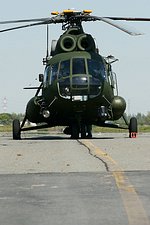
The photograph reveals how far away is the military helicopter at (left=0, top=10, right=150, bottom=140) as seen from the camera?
78.1 feet

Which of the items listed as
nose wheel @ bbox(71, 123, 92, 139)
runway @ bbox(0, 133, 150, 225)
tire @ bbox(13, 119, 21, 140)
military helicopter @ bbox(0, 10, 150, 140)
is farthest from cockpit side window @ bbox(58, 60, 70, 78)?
runway @ bbox(0, 133, 150, 225)

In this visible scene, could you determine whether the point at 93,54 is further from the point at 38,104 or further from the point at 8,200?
the point at 8,200

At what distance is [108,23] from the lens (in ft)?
77.3

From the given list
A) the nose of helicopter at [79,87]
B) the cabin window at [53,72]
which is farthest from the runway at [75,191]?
the cabin window at [53,72]

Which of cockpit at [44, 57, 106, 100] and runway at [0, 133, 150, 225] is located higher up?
cockpit at [44, 57, 106, 100]

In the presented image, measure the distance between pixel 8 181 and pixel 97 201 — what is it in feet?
8.04

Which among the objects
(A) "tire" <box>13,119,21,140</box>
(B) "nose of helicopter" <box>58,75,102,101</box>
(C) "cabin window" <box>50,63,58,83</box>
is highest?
(C) "cabin window" <box>50,63,58,83</box>

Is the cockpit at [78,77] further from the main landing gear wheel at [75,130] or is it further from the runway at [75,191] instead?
the runway at [75,191]

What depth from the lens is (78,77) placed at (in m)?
23.8

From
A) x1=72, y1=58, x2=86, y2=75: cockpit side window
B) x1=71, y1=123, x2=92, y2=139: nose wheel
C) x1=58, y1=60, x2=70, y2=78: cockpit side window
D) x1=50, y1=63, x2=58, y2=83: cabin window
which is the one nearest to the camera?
x1=72, y1=58, x2=86, y2=75: cockpit side window

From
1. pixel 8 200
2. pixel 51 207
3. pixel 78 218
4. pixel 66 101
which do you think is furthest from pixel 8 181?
pixel 66 101

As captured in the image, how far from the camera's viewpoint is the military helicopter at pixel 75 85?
23.8 meters

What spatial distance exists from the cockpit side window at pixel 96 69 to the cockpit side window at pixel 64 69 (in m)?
0.82

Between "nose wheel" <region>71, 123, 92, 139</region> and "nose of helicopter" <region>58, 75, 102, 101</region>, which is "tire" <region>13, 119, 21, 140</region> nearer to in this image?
"nose wheel" <region>71, 123, 92, 139</region>
